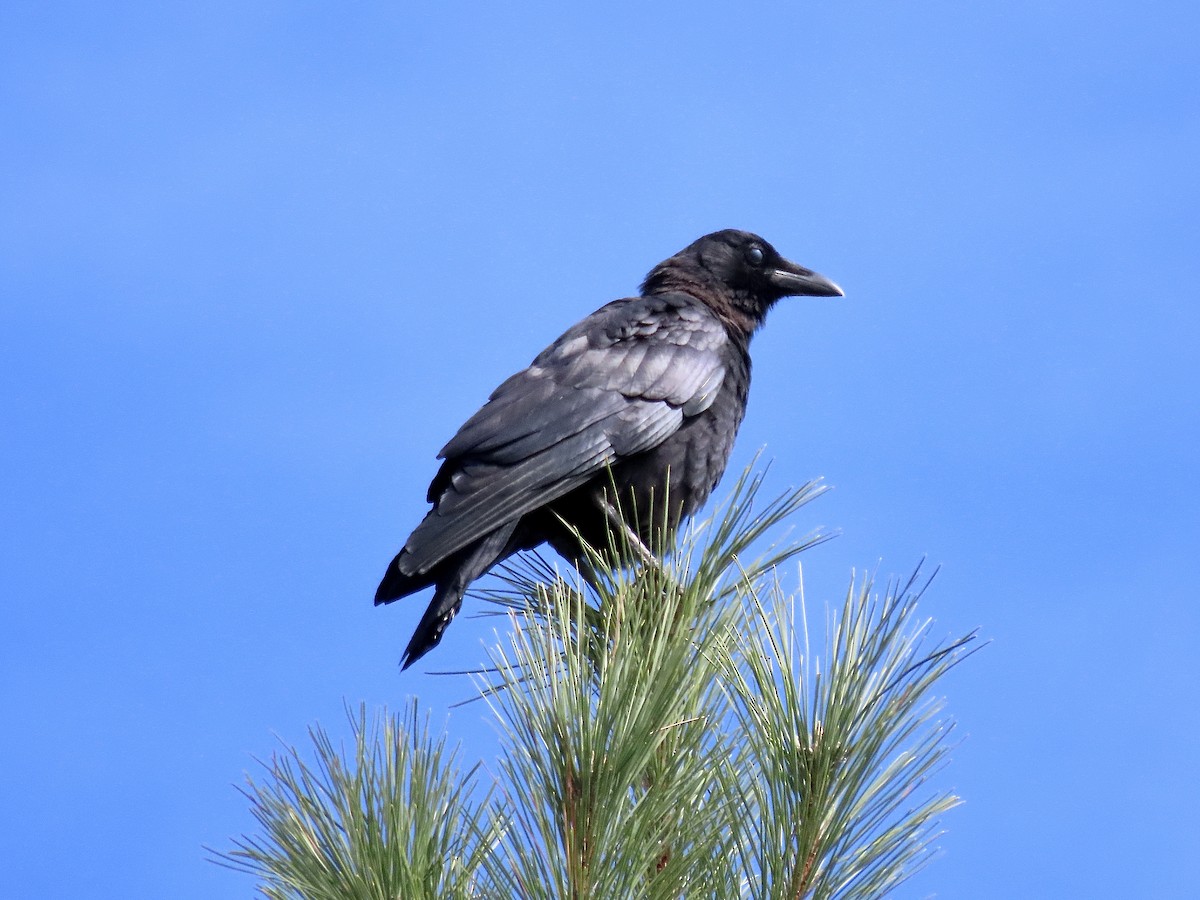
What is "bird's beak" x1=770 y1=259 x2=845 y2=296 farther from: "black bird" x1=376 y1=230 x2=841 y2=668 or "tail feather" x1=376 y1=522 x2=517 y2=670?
"tail feather" x1=376 y1=522 x2=517 y2=670

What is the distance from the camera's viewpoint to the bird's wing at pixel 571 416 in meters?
4.46

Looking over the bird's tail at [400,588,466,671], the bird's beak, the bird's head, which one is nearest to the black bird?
the bird's tail at [400,588,466,671]

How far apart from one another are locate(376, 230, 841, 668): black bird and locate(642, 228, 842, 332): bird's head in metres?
0.52

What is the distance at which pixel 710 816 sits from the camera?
8.86ft

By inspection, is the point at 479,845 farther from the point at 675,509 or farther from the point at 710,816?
the point at 675,509

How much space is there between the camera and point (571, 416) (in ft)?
15.9

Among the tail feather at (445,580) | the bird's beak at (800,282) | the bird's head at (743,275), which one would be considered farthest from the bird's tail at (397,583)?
the bird's beak at (800,282)

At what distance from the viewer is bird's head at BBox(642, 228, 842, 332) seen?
6355 mm

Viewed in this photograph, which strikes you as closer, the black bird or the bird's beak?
the black bird

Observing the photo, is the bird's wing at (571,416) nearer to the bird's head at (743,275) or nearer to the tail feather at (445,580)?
the tail feather at (445,580)

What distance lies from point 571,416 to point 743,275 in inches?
74.2

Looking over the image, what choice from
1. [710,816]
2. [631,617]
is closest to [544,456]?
[631,617]

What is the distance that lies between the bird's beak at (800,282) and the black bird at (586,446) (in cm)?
68

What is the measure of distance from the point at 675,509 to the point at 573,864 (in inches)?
93.1
